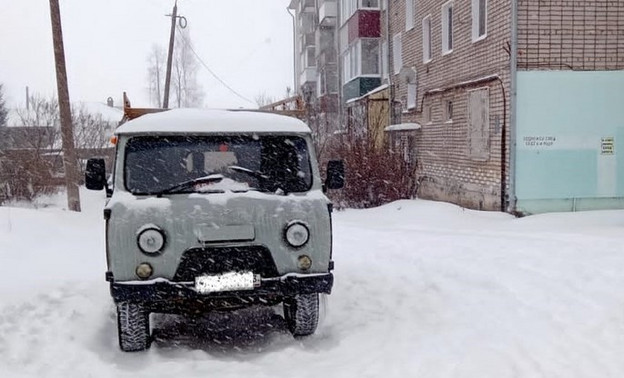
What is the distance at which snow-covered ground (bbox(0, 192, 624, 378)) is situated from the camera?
467cm

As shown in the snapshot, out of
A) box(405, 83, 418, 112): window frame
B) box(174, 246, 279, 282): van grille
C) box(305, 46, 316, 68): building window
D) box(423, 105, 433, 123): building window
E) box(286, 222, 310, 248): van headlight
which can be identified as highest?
box(305, 46, 316, 68): building window

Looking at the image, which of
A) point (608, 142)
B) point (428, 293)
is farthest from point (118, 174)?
point (608, 142)

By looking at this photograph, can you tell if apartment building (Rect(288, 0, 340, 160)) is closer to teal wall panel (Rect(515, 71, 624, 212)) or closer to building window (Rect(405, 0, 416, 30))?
building window (Rect(405, 0, 416, 30))

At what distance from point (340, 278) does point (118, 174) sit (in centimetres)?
317

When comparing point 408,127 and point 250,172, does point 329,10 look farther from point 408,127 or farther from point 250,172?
point 250,172

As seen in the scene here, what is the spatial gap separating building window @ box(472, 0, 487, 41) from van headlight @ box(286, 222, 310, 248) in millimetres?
10931

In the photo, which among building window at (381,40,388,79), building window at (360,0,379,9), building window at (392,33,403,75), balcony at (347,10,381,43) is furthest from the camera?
building window at (360,0,379,9)

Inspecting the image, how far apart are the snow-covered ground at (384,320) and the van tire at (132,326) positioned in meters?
0.09

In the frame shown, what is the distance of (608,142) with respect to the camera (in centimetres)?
1255

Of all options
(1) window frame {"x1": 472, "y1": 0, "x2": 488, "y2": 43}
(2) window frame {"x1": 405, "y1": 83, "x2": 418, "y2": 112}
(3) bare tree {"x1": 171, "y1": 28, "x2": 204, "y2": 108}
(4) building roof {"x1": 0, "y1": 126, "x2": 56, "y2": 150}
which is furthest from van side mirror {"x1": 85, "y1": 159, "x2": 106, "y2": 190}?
(3) bare tree {"x1": 171, "y1": 28, "x2": 204, "y2": 108}

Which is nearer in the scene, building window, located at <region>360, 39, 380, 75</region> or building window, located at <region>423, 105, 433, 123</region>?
building window, located at <region>423, 105, 433, 123</region>

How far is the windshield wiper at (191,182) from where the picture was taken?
17.0 feet

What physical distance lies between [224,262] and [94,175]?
5.09ft

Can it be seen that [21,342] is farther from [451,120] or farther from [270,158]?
[451,120]
